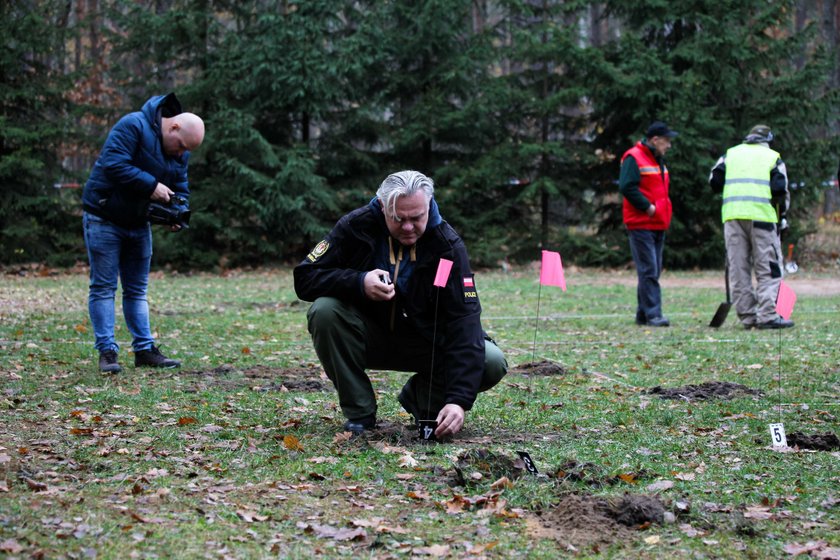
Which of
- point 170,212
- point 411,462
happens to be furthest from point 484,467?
point 170,212

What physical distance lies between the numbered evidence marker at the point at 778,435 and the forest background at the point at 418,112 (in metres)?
14.1

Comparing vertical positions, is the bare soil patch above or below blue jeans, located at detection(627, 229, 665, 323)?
below

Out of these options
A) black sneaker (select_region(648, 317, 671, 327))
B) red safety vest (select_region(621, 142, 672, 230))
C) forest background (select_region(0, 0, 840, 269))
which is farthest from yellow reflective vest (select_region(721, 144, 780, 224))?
forest background (select_region(0, 0, 840, 269))

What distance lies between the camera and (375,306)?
4.82 metres

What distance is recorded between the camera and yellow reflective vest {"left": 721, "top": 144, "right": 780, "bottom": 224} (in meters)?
9.90

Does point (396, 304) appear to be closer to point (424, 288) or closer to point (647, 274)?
point (424, 288)

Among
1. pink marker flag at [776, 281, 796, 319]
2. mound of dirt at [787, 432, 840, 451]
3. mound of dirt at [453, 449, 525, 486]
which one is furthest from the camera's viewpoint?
pink marker flag at [776, 281, 796, 319]

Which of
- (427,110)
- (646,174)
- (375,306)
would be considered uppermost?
(427,110)

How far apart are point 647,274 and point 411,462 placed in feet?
20.8

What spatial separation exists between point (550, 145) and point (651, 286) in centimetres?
985

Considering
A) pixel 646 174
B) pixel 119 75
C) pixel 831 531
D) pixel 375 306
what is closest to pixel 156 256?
pixel 119 75

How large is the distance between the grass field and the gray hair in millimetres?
1137

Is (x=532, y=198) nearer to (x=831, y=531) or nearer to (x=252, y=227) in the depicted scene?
(x=252, y=227)

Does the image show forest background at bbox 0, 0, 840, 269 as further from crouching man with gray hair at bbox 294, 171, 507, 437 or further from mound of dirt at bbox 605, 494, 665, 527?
mound of dirt at bbox 605, 494, 665, 527
